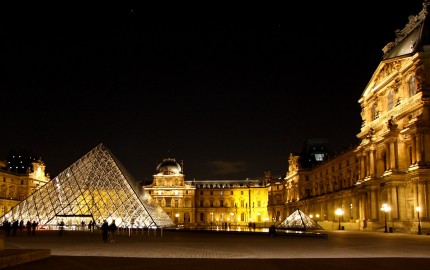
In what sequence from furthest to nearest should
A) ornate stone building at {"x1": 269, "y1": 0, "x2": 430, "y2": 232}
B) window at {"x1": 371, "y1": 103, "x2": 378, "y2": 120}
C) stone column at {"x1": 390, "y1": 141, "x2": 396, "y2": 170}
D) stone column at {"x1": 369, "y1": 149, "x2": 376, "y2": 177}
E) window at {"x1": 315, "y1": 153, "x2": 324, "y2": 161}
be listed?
window at {"x1": 315, "y1": 153, "x2": 324, "y2": 161} < window at {"x1": 371, "y1": 103, "x2": 378, "y2": 120} < stone column at {"x1": 369, "y1": 149, "x2": 376, "y2": 177} < stone column at {"x1": 390, "y1": 141, "x2": 396, "y2": 170} < ornate stone building at {"x1": 269, "y1": 0, "x2": 430, "y2": 232}

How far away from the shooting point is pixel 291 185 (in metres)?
84.1

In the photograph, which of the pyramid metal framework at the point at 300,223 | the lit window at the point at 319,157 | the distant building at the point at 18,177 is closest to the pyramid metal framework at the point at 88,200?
the pyramid metal framework at the point at 300,223

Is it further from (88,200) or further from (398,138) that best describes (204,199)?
(398,138)

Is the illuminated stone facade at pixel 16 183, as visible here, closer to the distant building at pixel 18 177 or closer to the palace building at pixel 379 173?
the distant building at pixel 18 177

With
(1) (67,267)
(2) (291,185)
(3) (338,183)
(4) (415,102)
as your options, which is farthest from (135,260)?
(2) (291,185)

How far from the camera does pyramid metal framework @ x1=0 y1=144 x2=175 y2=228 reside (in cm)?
3895

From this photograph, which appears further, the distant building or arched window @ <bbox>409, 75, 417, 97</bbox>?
the distant building

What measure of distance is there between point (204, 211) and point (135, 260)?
104060 millimetres

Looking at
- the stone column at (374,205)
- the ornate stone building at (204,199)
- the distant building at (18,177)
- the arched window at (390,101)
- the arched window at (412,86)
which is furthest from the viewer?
the ornate stone building at (204,199)

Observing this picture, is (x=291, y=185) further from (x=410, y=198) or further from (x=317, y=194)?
(x=410, y=198)

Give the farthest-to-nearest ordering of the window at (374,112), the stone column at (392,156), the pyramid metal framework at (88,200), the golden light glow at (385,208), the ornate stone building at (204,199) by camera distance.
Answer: the ornate stone building at (204,199), the window at (374,112), the stone column at (392,156), the pyramid metal framework at (88,200), the golden light glow at (385,208)

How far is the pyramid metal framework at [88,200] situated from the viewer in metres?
39.0

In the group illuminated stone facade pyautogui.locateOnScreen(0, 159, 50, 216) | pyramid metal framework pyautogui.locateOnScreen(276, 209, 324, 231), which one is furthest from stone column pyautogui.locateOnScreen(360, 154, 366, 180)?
illuminated stone facade pyautogui.locateOnScreen(0, 159, 50, 216)

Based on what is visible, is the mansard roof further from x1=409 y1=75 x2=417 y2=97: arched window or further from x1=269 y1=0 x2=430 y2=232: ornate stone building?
x1=409 y1=75 x2=417 y2=97: arched window
